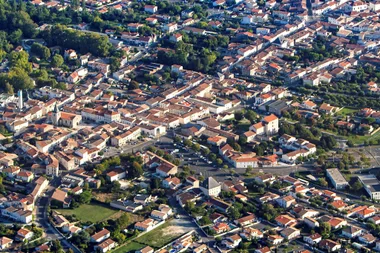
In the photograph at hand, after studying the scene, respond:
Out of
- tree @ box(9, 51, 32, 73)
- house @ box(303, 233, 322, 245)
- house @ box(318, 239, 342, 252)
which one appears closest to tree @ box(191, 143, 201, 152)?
house @ box(303, 233, 322, 245)

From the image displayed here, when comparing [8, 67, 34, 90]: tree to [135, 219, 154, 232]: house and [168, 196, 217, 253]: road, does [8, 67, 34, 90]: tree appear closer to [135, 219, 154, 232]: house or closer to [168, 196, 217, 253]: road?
[168, 196, 217, 253]: road

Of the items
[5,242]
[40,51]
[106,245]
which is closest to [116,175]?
[106,245]

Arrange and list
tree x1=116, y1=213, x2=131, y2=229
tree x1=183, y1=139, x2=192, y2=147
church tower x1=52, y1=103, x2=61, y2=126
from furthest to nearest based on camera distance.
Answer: church tower x1=52, y1=103, x2=61, y2=126, tree x1=183, y1=139, x2=192, y2=147, tree x1=116, y1=213, x2=131, y2=229

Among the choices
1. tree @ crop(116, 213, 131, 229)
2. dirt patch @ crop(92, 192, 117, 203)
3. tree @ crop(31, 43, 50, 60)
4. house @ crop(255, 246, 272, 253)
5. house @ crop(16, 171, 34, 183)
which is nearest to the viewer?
house @ crop(255, 246, 272, 253)

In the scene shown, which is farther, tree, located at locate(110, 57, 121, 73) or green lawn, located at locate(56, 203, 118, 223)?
tree, located at locate(110, 57, 121, 73)

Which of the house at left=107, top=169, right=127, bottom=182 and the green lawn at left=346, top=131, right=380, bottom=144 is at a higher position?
the house at left=107, top=169, right=127, bottom=182

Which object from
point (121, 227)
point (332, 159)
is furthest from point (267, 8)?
point (121, 227)

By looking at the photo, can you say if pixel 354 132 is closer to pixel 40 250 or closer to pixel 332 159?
pixel 332 159

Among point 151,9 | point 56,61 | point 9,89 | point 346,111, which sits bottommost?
point 151,9

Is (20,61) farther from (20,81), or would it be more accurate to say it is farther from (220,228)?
(220,228)
